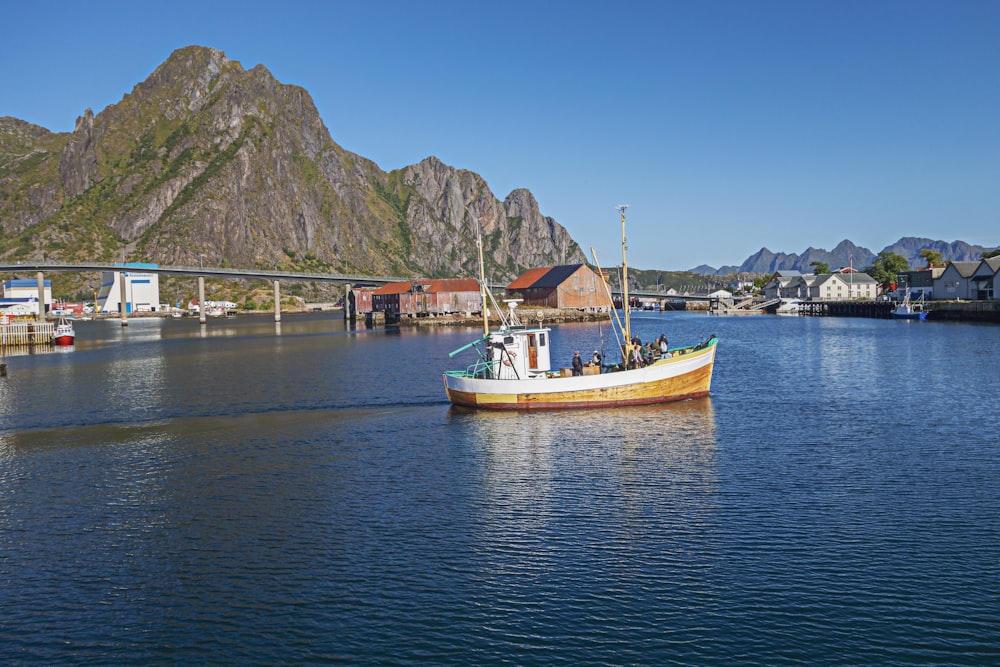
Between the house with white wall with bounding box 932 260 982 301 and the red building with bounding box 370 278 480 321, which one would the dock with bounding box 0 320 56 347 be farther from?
the house with white wall with bounding box 932 260 982 301

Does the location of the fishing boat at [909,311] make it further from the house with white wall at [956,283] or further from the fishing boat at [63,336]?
the fishing boat at [63,336]

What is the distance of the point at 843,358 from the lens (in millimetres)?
77875

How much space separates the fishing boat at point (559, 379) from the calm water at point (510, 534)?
146 cm

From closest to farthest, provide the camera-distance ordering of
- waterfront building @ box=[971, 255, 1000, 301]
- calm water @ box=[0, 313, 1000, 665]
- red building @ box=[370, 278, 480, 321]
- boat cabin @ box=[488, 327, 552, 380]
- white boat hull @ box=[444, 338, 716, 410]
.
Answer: calm water @ box=[0, 313, 1000, 665] < white boat hull @ box=[444, 338, 716, 410] < boat cabin @ box=[488, 327, 552, 380] < waterfront building @ box=[971, 255, 1000, 301] < red building @ box=[370, 278, 480, 321]

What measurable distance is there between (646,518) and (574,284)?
170 metres

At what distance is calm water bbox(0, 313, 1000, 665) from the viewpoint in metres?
17.8

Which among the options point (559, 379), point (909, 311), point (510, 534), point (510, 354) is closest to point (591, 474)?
point (510, 534)

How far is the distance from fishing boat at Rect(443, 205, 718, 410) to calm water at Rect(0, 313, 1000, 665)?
1460mm

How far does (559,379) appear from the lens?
1863 inches

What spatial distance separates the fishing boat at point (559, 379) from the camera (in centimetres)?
4750

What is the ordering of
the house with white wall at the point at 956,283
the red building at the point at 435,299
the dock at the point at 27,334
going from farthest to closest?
the red building at the point at 435,299
the house with white wall at the point at 956,283
the dock at the point at 27,334

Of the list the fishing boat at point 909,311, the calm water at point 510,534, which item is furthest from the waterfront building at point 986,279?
the calm water at point 510,534

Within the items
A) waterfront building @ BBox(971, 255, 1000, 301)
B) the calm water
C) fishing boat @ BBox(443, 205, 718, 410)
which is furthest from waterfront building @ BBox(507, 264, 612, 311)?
the calm water

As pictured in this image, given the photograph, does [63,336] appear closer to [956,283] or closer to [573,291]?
[573,291]
